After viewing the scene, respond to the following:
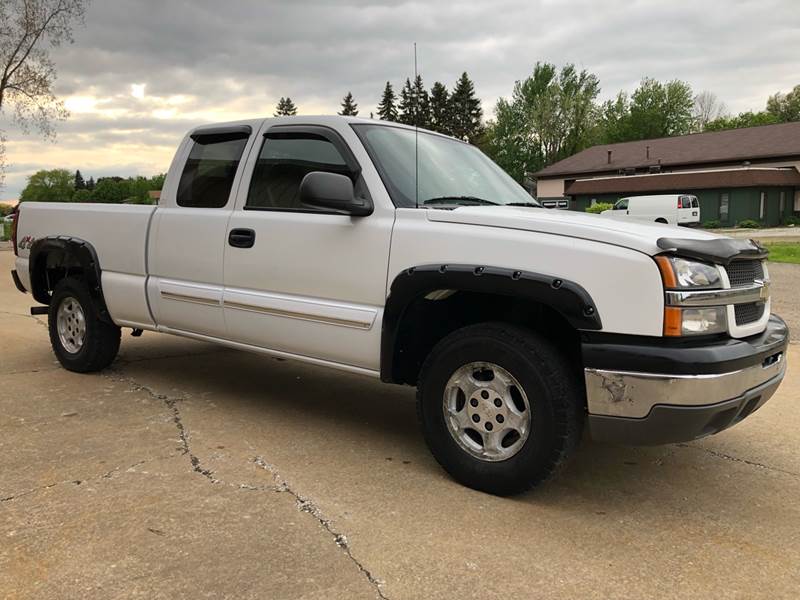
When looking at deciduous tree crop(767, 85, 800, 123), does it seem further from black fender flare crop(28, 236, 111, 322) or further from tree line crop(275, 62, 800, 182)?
black fender flare crop(28, 236, 111, 322)

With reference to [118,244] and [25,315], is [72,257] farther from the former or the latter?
[25,315]

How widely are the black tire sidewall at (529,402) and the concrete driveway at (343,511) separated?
13 cm

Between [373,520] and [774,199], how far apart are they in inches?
1830

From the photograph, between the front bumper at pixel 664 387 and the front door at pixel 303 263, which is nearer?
the front bumper at pixel 664 387

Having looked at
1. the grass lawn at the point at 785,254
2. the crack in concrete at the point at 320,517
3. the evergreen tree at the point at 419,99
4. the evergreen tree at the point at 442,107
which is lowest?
the grass lawn at the point at 785,254

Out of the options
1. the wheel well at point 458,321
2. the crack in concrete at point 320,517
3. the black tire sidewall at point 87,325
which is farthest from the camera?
the black tire sidewall at point 87,325

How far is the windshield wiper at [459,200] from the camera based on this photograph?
13.1 feet

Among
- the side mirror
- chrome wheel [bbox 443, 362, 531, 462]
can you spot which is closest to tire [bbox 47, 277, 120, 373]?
the side mirror

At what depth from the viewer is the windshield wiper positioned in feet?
13.1

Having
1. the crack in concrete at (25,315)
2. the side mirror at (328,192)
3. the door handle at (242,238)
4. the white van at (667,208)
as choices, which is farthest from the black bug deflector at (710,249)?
the white van at (667,208)

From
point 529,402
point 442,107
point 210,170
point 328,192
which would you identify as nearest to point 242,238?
point 210,170

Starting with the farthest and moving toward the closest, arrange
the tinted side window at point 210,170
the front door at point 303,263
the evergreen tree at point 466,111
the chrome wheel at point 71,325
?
the evergreen tree at point 466,111 → the chrome wheel at point 71,325 → the tinted side window at point 210,170 → the front door at point 303,263

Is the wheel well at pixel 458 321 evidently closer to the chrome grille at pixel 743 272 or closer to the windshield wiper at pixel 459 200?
the windshield wiper at pixel 459 200

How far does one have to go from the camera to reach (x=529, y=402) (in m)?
3.26
